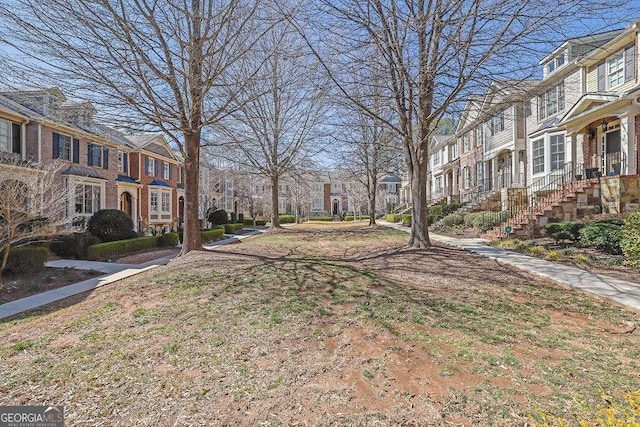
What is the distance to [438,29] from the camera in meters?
7.57

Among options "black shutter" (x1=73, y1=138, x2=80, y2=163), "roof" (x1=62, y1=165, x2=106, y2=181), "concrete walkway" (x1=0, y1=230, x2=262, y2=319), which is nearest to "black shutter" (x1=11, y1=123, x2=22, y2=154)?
"roof" (x1=62, y1=165, x2=106, y2=181)

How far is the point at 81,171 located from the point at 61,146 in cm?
155

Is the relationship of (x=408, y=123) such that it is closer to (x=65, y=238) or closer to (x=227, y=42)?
(x=227, y=42)

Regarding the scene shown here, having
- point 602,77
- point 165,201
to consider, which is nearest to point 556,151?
point 602,77

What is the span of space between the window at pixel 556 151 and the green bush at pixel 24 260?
20.9m

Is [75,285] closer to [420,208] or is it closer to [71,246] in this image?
[71,246]

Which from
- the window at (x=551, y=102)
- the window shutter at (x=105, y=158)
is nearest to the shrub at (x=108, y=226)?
the window shutter at (x=105, y=158)

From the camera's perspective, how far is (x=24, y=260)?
8719mm

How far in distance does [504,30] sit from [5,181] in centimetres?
1208

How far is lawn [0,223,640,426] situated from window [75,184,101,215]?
15.6m

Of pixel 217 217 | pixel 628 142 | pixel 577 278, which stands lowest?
pixel 577 278

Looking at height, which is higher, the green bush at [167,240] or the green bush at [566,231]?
the green bush at [566,231]

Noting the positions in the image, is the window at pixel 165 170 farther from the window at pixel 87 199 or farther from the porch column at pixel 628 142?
the porch column at pixel 628 142

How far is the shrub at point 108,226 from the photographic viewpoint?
1403 centimetres
